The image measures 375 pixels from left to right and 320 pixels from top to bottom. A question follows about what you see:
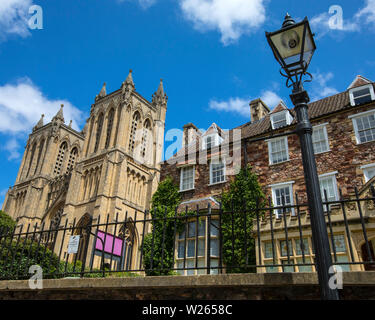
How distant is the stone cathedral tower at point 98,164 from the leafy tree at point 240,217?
2317cm

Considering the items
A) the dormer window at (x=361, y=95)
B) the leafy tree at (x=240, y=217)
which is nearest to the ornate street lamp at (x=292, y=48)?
the leafy tree at (x=240, y=217)

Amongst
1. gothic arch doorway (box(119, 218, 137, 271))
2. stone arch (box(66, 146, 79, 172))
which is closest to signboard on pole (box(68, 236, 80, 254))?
gothic arch doorway (box(119, 218, 137, 271))

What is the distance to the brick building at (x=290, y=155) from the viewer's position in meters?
16.5

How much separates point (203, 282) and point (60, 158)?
60.5 metres

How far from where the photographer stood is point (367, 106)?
17.2 meters

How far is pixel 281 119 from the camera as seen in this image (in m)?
20.2

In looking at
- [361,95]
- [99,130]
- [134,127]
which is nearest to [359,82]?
[361,95]

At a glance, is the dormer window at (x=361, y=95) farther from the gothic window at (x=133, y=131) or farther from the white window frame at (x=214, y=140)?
the gothic window at (x=133, y=131)

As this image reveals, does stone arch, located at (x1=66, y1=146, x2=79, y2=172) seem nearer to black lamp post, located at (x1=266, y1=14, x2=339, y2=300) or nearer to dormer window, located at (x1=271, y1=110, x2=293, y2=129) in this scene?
dormer window, located at (x1=271, y1=110, x2=293, y2=129)

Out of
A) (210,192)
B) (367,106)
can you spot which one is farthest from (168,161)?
(367,106)

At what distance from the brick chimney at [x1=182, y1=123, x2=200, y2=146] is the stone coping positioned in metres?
21.3

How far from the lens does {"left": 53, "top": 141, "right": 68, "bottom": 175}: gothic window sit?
58.7m

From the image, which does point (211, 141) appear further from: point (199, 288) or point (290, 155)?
point (199, 288)
